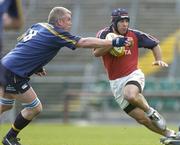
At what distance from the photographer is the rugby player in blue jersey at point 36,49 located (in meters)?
10.3

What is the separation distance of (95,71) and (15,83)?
1542 cm

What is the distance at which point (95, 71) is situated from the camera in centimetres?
2611

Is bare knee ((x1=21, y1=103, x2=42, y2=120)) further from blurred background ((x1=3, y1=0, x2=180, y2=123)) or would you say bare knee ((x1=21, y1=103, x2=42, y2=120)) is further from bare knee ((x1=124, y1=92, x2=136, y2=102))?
blurred background ((x1=3, y1=0, x2=180, y2=123))

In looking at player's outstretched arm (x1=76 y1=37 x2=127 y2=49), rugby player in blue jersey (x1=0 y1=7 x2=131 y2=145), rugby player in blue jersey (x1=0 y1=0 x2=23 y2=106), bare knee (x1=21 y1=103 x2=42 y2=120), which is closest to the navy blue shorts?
rugby player in blue jersey (x1=0 y1=7 x2=131 y2=145)

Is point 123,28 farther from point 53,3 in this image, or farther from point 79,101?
point 53,3

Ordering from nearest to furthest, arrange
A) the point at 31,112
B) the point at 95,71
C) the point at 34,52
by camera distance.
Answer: the point at 34,52, the point at 31,112, the point at 95,71

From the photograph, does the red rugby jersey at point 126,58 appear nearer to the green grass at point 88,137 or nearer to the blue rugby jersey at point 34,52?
the blue rugby jersey at point 34,52

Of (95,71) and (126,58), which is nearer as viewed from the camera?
(126,58)

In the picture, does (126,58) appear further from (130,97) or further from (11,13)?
(11,13)

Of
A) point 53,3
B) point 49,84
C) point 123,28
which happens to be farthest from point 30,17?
point 123,28

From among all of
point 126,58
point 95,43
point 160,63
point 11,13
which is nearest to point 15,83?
point 95,43

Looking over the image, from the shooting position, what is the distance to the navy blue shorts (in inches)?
421

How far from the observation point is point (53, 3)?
28734mm

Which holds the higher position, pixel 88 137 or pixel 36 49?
pixel 36 49
